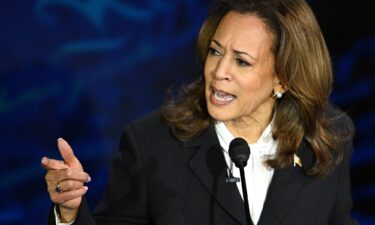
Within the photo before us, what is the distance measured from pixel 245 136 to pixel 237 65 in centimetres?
28

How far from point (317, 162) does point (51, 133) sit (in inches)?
47.4

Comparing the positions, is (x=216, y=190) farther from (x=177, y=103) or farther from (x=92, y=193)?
(x=92, y=193)

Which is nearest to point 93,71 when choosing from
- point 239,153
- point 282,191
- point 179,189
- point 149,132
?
point 149,132

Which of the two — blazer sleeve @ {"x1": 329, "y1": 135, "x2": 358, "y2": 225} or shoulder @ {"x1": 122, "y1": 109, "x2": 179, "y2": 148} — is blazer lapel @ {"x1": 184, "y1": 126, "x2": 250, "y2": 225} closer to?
shoulder @ {"x1": 122, "y1": 109, "x2": 179, "y2": 148}

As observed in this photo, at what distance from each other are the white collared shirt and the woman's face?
4.7 inches

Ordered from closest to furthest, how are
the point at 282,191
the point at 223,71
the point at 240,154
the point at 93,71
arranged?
the point at 240,154 → the point at 223,71 → the point at 282,191 → the point at 93,71

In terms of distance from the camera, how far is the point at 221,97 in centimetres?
204

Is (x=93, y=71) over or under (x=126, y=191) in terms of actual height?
over

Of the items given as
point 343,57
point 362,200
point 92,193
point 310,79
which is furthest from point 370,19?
point 92,193

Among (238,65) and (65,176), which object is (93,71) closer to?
(238,65)

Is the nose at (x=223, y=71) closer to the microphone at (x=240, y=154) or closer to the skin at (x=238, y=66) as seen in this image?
the skin at (x=238, y=66)

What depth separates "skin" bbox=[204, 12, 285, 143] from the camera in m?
2.01

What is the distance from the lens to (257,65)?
204 cm

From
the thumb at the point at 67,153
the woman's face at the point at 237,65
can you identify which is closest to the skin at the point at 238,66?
the woman's face at the point at 237,65
